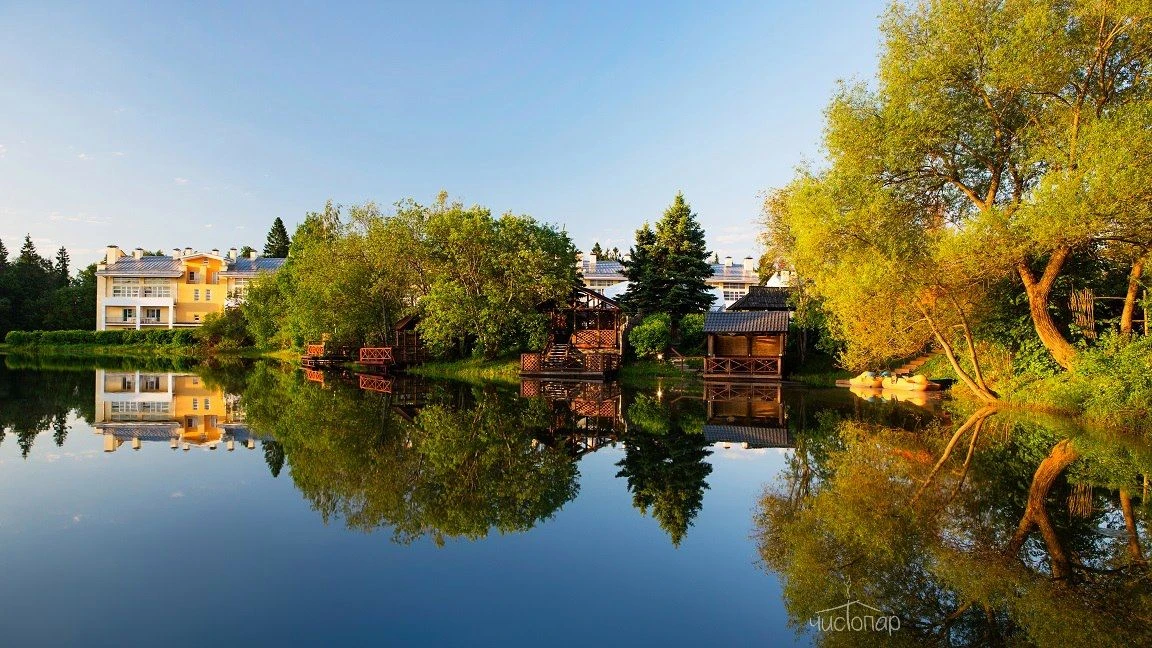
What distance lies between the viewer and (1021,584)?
581 cm

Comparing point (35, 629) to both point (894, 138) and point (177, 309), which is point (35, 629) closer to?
point (894, 138)

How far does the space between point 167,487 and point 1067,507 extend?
12962 millimetres

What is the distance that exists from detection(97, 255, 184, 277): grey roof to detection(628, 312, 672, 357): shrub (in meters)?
50.8

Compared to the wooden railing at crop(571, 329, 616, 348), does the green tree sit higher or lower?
higher

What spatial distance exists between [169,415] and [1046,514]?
20197mm

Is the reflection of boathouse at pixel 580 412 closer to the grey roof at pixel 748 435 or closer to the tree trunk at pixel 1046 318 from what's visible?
the grey roof at pixel 748 435

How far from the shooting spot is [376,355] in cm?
3575

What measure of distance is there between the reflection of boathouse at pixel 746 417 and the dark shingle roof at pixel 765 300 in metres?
8.97

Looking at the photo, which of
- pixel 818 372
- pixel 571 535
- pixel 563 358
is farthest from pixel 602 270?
pixel 571 535

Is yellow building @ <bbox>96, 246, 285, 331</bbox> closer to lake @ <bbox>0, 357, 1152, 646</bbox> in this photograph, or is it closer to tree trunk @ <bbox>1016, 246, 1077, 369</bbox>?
lake @ <bbox>0, 357, 1152, 646</bbox>

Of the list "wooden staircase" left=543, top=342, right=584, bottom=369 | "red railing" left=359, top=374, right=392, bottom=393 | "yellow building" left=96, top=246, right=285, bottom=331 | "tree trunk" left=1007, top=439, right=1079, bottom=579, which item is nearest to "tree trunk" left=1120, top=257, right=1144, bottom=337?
"tree trunk" left=1007, top=439, right=1079, bottom=579

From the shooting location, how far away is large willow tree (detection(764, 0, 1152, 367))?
13.5 m

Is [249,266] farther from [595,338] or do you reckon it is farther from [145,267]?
[595,338]

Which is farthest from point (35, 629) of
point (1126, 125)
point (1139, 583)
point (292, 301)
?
point (292, 301)
